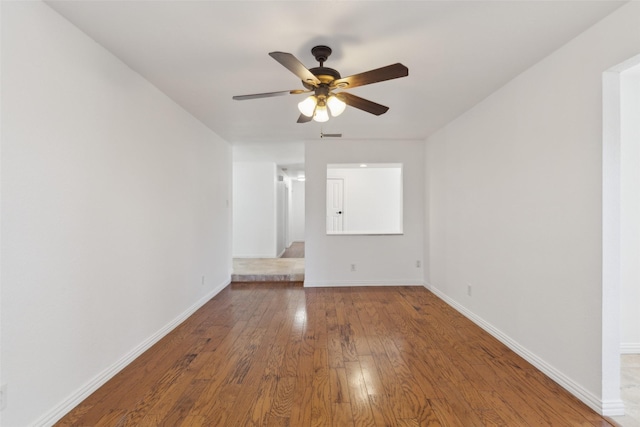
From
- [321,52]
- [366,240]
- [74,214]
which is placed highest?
[321,52]

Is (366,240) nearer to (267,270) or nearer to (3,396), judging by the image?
(267,270)

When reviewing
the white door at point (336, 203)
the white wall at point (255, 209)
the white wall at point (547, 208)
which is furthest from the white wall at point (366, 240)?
the white door at point (336, 203)

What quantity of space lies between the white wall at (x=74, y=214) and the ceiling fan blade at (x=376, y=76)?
1.66 meters

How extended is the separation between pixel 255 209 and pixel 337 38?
5581mm

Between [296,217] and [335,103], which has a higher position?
[335,103]

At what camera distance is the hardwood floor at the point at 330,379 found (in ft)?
6.06

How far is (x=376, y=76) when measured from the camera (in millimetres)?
1868

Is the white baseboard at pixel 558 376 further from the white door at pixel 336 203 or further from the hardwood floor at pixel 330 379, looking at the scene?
the white door at pixel 336 203

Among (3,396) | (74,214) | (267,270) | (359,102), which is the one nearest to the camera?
(3,396)

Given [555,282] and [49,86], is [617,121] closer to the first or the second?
[555,282]

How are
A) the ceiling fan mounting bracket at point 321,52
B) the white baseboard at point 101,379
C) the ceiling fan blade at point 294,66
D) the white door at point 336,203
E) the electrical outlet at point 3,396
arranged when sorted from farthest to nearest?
the white door at point 336,203 → the ceiling fan mounting bracket at point 321,52 → the white baseboard at point 101,379 → the ceiling fan blade at point 294,66 → the electrical outlet at point 3,396

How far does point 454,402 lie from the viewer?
1.98m

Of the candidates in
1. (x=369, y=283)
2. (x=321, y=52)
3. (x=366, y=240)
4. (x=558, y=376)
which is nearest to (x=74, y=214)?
(x=321, y=52)

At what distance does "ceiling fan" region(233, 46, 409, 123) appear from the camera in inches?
71.7
